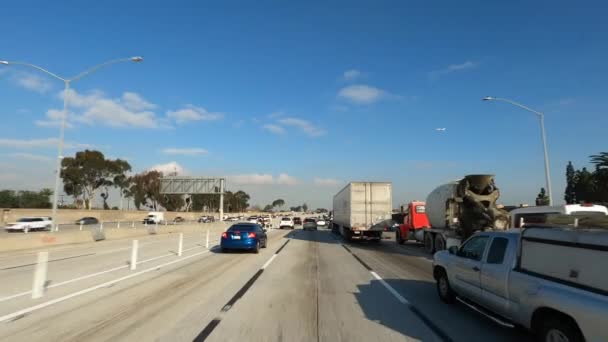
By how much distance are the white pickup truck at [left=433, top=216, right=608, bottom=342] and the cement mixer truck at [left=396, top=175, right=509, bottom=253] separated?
1100cm

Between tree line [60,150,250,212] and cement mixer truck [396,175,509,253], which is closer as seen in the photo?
cement mixer truck [396,175,509,253]

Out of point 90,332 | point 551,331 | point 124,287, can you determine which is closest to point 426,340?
point 551,331

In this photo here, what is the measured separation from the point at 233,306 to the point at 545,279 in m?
5.47

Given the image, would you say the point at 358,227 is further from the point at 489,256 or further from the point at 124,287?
the point at 489,256

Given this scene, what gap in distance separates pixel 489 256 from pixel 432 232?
16.3 m

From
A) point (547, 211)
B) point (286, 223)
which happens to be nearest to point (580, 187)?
point (286, 223)

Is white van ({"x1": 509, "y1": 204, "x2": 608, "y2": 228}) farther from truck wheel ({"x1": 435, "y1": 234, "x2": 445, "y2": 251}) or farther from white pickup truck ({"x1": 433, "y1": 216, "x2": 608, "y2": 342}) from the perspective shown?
white pickup truck ({"x1": 433, "y1": 216, "x2": 608, "y2": 342})

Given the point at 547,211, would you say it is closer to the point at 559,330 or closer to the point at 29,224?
the point at 559,330

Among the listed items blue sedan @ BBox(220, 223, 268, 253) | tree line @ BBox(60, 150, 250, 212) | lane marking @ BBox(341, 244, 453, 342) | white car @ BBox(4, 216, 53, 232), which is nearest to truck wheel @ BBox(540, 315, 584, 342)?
lane marking @ BBox(341, 244, 453, 342)

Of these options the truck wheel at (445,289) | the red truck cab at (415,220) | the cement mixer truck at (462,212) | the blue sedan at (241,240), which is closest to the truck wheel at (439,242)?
the cement mixer truck at (462,212)

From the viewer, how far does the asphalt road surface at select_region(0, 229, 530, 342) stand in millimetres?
6531

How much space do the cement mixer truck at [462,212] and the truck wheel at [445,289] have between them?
9589 millimetres

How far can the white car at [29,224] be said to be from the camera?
40.4 meters

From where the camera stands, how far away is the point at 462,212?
62.5 feet
